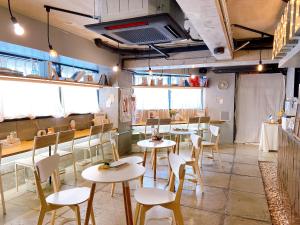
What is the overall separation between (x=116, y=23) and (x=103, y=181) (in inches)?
52.0

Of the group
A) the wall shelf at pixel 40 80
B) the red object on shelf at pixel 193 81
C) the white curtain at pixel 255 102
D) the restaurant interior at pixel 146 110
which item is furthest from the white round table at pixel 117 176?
the white curtain at pixel 255 102

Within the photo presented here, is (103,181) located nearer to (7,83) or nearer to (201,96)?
(7,83)

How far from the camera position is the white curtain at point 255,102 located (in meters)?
6.92

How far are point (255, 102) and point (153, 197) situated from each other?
6.08 m

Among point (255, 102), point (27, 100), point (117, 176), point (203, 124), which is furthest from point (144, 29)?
point (255, 102)

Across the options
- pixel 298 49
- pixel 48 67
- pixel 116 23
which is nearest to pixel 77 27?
pixel 48 67

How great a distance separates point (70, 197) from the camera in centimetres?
211

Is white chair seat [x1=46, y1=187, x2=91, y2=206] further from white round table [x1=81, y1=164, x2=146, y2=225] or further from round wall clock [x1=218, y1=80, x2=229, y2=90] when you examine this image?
round wall clock [x1=218, y1=80, x2=229, y2=90]

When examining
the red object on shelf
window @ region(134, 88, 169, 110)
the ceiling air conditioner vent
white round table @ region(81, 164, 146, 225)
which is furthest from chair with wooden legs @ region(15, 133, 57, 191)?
the red object on shelf

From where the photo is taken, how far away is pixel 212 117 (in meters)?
7.29

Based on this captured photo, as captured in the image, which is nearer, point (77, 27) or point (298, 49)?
point (298, 49)

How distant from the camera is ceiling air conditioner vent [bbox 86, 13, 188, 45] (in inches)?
68.8

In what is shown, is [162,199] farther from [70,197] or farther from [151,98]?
[151,98]

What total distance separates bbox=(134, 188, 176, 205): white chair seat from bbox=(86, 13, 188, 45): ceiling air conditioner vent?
4.80 feet
